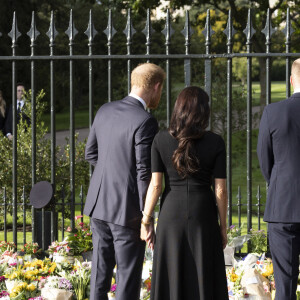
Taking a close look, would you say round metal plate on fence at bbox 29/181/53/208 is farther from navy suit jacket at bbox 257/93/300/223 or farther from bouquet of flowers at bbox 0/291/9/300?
navy suit jacket at bbox 257/93/300/223

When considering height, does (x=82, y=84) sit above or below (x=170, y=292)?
above

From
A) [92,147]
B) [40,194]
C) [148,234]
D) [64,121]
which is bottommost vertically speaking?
[148,234]

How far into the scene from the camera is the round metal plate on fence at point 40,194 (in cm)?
596

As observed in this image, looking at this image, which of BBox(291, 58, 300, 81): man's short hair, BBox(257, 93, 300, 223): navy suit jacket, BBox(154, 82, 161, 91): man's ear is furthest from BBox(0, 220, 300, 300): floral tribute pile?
BBox(291, 58, 300, 81): man's short hair

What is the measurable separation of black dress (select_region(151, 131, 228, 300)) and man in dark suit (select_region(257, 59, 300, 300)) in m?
0.35

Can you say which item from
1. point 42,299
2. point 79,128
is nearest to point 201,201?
point 42,299

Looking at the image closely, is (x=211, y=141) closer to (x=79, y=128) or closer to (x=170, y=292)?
(x=170, y=292)

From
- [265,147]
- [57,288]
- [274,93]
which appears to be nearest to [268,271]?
[265,147]

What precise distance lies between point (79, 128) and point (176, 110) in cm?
2497

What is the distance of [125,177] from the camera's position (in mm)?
4355

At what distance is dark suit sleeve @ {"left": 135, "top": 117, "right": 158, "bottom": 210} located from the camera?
4234mm

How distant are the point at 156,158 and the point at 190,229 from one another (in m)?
0.47

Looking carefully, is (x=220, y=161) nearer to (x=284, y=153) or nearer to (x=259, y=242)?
(x=284, y=153)

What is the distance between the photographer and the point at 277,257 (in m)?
4.09
